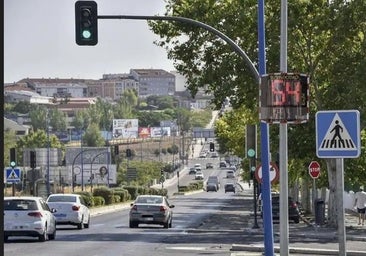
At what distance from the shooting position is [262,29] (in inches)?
876

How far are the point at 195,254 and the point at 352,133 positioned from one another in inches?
563

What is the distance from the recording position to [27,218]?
31.2 meters

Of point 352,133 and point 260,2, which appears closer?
point 352,133

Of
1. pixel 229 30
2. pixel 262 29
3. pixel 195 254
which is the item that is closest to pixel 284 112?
pixel 262 29

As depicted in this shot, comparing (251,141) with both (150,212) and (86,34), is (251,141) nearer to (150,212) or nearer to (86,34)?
(150,212)

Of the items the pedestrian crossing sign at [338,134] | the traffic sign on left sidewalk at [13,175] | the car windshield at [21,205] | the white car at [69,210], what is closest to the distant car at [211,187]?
the traffic sign on left sidewalk at [13,175]

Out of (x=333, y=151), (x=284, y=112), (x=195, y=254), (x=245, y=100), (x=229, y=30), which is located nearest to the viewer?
(x=333, y=151)

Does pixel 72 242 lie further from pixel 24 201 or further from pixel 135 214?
pixel 135 214

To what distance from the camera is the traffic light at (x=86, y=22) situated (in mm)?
21266

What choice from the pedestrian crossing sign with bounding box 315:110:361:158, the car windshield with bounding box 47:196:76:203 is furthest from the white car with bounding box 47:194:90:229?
the pedestrian crossing sign with bounding box 315:110:361:158

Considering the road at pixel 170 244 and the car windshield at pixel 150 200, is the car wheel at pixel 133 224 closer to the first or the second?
the car windshield at pixel 150 200

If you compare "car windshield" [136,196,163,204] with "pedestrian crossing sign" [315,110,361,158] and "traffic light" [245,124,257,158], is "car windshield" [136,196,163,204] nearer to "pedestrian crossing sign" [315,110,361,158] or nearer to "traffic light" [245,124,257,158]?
"traffic light" [245,124,257,158]

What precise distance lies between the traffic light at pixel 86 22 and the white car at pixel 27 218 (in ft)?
36.2

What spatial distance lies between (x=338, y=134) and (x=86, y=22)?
999cm
